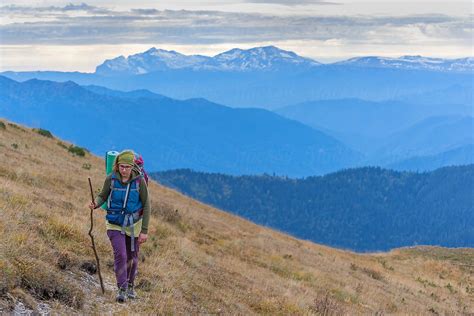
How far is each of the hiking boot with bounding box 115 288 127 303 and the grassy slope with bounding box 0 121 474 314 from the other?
0.14m

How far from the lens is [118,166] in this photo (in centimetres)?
850

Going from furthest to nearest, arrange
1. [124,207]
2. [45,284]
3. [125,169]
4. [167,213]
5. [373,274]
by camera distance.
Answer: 1. [373,274]
2. [167,213]
3. [124,207]
4. [125,169]
5. [45,284]

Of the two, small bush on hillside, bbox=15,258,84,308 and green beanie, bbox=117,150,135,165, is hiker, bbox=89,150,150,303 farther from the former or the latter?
small bush on hillside, bbox=15,258,84,308

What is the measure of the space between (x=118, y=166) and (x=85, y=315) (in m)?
2.19

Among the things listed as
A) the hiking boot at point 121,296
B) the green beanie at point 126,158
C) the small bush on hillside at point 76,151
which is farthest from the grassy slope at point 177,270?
the small bush on hillside at point 76,151

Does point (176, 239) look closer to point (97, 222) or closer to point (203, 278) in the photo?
point (97, 222)

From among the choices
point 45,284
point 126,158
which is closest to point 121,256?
point 45,284

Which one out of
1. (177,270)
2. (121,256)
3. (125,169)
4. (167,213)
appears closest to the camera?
(125,169)

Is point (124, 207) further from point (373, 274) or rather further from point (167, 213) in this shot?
point (373, 274)

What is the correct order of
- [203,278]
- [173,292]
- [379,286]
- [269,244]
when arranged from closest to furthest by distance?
[173,292] < [203,278] < [379,286] < [269,244]

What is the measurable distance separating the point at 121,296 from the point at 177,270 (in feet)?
9.60

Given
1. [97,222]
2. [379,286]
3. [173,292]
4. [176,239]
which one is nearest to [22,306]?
[173,292]

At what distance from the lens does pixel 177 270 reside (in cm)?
1162

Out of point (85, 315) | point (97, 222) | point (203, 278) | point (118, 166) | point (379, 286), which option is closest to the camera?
point (85, 315)
